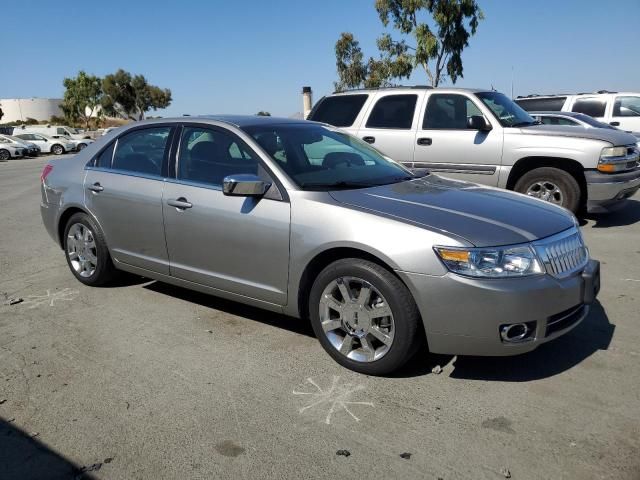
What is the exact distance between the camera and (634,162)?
25.1 feet

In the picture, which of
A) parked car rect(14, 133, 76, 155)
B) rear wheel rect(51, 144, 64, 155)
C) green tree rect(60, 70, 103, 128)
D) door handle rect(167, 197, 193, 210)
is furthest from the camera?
green tree rect(60, 70, 103, 128)

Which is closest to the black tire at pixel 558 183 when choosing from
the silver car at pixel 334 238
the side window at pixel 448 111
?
the side window at pixel 448 111

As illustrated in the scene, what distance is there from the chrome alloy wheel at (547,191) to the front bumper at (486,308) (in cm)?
457

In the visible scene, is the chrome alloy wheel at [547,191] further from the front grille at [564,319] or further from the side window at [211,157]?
the side window at [211,157]

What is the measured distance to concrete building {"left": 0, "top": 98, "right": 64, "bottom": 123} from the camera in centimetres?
9681

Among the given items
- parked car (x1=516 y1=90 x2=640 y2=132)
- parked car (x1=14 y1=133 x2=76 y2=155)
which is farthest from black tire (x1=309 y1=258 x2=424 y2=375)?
parked car (x1=14 y1=133 x2=76 y2=155)

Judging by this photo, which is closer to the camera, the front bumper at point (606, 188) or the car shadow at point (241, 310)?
the car shadow at point (241, 310)

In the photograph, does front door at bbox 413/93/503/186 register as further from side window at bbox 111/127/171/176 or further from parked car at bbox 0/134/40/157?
parked car at bbox 0/134/40/157

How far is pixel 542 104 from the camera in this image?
14.5m

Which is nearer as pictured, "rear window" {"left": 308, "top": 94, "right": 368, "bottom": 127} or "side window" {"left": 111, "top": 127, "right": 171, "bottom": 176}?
"side window" {"left": 111, "top": 127, "right": 171, "bottom": 176}

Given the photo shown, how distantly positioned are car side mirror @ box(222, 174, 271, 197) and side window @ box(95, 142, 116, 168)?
6.03ft

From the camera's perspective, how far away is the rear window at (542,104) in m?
14.3

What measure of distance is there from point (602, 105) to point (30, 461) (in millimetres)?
14752

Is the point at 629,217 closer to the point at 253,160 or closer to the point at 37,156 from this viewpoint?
the point at 253,160
